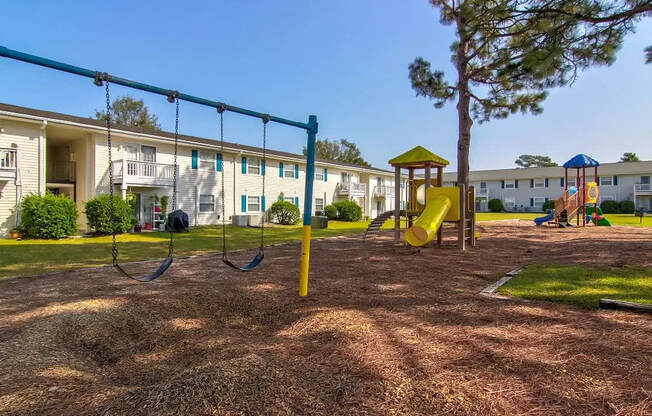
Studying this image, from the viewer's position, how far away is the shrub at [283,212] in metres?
26.3

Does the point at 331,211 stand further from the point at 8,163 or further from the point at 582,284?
the point at 582,284

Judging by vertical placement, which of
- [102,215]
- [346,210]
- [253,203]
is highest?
[253,203]

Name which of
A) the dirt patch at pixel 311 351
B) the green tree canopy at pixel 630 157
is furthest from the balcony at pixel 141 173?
the green tree canopy at pixel 630 157

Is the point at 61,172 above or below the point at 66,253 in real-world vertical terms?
above

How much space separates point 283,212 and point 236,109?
2056 cm

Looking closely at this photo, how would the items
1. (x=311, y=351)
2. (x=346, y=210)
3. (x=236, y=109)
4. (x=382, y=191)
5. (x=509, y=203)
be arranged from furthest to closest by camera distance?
(x=509, y=203) → (x=382, y=191) → (x=346, y=210) → (x=236, y=109) → (x=311, y=351)

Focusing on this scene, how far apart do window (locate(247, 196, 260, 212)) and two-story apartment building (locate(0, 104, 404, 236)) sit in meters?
0.07

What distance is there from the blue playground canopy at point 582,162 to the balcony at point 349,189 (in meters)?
16.1

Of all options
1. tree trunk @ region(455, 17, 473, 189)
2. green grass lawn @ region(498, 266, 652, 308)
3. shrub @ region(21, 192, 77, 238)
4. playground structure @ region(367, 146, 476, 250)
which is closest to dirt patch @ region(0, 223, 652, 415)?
green grass lawn @ region(498, 266, 652, 308)

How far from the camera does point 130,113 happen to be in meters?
42.1

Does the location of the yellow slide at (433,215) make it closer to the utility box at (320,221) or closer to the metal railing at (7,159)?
the utility box at (320,221)

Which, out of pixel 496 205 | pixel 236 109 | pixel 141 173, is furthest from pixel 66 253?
pixel 496 205

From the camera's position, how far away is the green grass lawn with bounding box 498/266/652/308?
5.28 metres

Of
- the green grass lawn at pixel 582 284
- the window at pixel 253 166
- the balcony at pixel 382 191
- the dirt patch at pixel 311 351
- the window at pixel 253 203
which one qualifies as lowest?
the dirt patch at pixel 311 351
